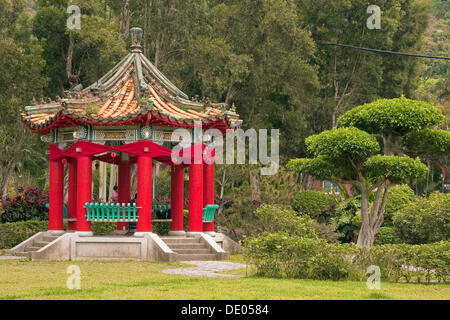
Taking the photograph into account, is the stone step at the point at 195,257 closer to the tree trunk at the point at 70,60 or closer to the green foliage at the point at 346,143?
the green foliage at the point at 346,143

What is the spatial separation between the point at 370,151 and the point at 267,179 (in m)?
8.66

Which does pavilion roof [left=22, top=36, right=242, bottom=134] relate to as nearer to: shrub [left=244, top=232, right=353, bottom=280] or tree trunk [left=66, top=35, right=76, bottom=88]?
shrub [left=244, top=232, right=353, bottom=280]

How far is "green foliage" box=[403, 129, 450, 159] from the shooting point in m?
19.4

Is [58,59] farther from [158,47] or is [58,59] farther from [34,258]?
[34,258]

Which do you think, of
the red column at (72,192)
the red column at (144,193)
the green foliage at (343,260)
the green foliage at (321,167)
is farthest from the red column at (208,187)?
the green foliage at (343,260)

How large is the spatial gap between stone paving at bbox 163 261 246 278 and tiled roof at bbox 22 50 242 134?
3.97m

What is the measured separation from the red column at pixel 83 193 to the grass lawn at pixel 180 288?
13.1 feet

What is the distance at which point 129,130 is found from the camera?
20.1 meters

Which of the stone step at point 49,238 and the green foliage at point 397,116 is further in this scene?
the stone step at point 49,238

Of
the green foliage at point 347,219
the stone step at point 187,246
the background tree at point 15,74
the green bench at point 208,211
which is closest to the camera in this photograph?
the stone step at point 187,246

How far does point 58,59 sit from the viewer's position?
33656 millimetres

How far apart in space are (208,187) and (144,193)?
9.98 feet

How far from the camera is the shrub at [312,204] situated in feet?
96.1

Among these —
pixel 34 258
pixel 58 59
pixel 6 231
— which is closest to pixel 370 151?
pixel 34 258
